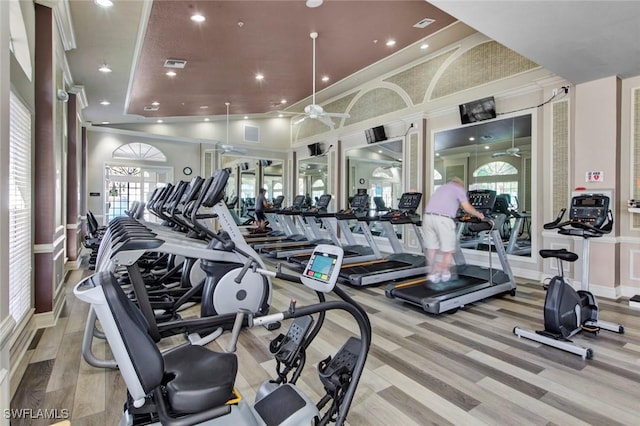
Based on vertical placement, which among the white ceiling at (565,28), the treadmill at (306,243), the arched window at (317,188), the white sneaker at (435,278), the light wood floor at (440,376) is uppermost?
the white ceiling at (565,28)

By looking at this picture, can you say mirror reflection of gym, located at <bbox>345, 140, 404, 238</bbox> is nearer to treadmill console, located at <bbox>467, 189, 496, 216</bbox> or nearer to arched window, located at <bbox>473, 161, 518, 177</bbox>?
arched window, located at <bbox>473, 161, 518, 177</bbox>

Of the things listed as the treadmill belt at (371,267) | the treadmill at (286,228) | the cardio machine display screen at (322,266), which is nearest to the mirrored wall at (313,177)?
the treadmill at (286,228)

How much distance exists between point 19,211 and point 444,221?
4597mm

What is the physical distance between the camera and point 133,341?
1227mm

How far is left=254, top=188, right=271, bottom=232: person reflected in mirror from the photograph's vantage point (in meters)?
10.3

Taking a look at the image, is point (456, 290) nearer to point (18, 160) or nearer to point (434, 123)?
point (434, 123)

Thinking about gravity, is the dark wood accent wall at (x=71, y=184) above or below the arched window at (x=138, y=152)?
below

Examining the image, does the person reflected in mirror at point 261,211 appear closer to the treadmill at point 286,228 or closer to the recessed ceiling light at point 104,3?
the treadmill at point 286,228

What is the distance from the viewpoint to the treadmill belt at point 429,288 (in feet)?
12.7

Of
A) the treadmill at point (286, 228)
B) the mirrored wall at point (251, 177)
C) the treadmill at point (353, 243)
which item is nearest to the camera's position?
the treadmill at point (353, 243)

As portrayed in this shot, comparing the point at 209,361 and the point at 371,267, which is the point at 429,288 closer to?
the point at 371,267

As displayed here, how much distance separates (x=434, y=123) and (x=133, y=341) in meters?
6.72

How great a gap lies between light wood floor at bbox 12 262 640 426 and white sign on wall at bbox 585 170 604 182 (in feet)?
5.78

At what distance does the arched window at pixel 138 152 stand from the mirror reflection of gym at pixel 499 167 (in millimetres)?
8573
